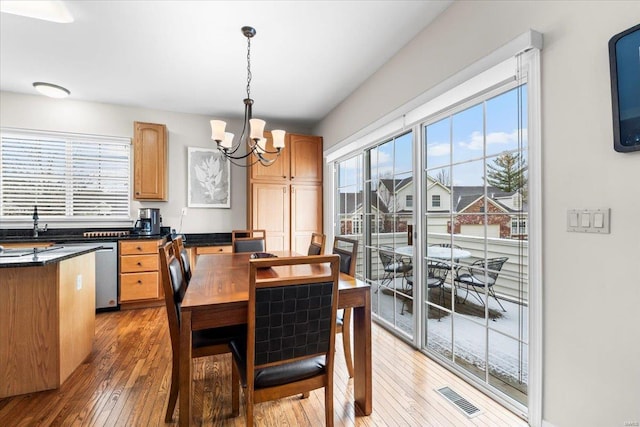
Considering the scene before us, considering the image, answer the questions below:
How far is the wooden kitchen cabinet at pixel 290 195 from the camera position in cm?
425

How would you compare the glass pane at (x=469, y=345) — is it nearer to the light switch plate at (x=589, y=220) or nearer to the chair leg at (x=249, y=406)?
the light switch plate at (x=589, y=220)

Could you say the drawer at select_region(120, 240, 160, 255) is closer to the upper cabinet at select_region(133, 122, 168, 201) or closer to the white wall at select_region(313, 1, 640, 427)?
the upper cabinet at select_region(133, 122, 168, 201)

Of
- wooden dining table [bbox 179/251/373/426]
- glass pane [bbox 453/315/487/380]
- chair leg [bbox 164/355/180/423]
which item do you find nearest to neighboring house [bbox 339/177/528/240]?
glass pane [bbox 453/315/487/380]

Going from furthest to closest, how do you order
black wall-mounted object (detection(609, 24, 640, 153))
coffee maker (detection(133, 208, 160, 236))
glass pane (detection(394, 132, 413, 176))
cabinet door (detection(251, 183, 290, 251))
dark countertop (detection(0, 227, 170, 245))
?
cabinet door (detection(251, 183, 290, 251)), coffee maker (detection(133, 208, 160, 236)), dark countertop (detection(0, 227, 170, 245)), glass pane (detection(394, 132, 413, 176)), black wall-mounted object (detection(609, 24, 640, 153))

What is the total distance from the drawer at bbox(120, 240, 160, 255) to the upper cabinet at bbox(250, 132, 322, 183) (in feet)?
4.99

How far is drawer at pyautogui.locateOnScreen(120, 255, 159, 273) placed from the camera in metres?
3.62

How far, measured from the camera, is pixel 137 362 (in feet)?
7.79

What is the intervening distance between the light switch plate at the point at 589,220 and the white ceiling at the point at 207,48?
1.62 metres

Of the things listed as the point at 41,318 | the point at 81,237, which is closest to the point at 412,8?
the point at 41,318

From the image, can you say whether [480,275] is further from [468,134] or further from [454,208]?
[468,134]

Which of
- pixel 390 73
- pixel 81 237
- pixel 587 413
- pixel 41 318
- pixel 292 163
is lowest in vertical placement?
pixel 587 413

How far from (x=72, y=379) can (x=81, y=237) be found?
2.21 m

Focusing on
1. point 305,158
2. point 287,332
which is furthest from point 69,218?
point 287,332

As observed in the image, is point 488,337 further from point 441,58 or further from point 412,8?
point 412,8
